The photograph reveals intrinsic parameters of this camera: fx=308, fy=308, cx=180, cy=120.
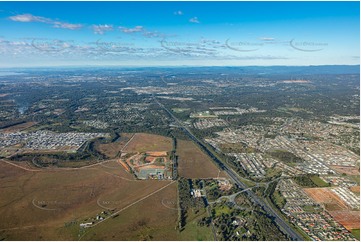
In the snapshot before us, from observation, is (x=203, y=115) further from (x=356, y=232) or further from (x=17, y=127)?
(x=356, y=232)

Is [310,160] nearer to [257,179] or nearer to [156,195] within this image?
[257,179]

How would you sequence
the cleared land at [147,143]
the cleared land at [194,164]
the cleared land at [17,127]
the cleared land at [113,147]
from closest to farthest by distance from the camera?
the cleared land at [194,164] < the cleared land at [113,147] < the cleared land at [147,143] < the cleared land at [17,127]

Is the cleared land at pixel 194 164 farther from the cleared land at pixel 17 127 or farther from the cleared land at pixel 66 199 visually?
the cleared land at pixel 17 127

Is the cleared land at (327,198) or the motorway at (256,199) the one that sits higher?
the cleared land at (327,198)

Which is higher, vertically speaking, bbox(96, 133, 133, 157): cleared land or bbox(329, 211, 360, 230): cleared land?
bbox(329, 211, 360, 230): cleared land

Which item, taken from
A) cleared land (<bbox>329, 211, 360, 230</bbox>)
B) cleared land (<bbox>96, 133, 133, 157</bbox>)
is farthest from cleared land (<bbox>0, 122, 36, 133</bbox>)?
cleared land (<bbox>329, 211, 360, 230</bbox>)

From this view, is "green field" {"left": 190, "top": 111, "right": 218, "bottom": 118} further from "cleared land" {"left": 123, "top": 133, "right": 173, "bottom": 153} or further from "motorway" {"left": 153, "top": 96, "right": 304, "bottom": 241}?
"cleared land" {"left": 123, "top": 133, "right": 173, "bottom": 153}

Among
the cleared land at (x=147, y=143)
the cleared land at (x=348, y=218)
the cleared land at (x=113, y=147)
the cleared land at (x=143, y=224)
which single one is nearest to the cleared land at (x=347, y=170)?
the cleared land at (x=348, y=218)
